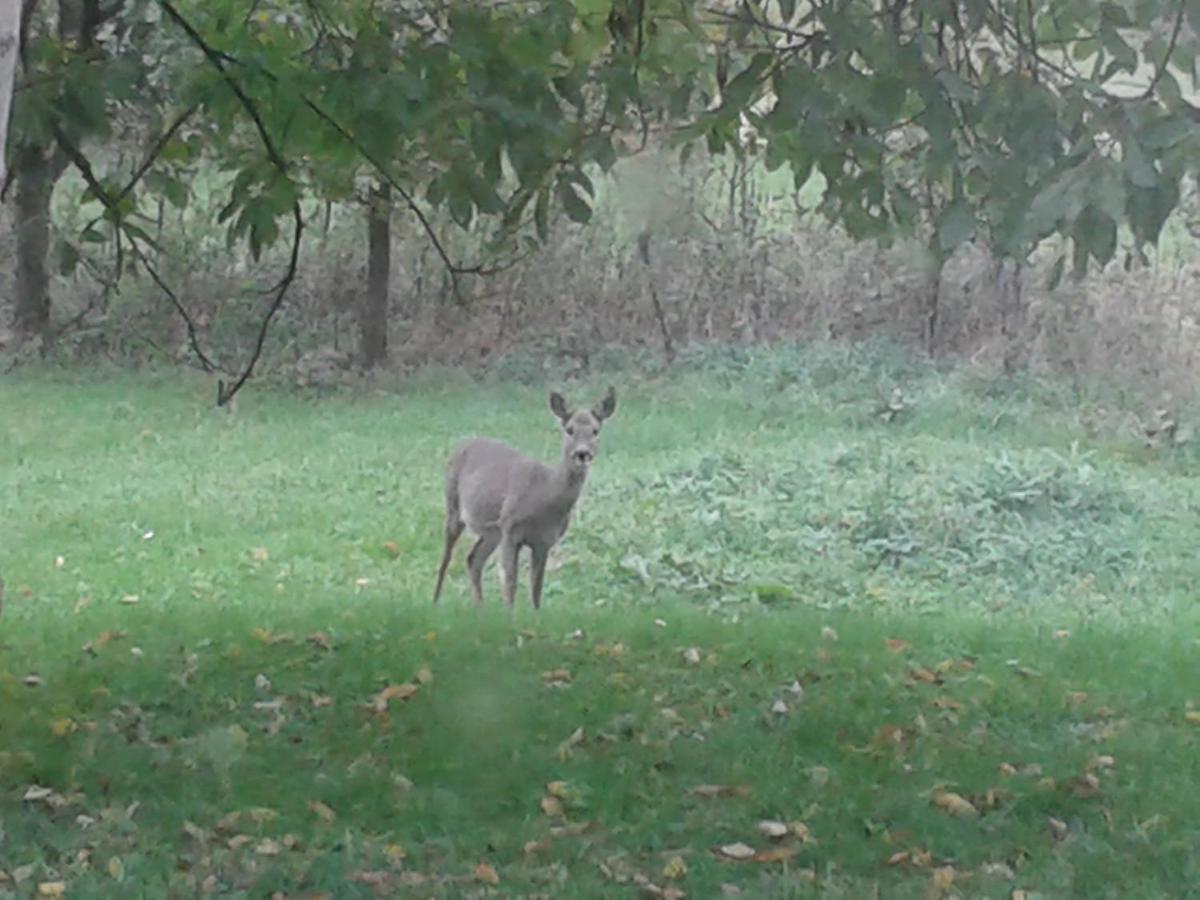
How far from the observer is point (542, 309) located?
54.3 ft

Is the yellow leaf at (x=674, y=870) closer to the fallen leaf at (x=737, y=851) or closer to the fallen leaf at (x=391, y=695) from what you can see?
the fallen leaf at (x=737, y=851)

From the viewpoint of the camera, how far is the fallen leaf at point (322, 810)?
5.73 metres

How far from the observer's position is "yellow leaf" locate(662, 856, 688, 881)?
5336 mm

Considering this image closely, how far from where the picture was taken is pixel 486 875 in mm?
5297

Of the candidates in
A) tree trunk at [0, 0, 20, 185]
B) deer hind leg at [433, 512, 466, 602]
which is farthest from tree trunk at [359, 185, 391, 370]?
tree trunk at [0, 0, 20, 185]

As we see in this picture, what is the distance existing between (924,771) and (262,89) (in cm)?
312

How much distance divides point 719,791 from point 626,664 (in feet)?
5.16

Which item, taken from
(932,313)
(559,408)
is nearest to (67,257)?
(559,408)

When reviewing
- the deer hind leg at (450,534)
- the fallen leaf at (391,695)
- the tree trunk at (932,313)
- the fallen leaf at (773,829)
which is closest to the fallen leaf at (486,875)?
the fallen leaf at (773,829)

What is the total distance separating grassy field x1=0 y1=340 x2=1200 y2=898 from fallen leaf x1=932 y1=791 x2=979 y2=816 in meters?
0.01

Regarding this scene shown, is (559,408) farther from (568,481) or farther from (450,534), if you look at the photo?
(450,534)

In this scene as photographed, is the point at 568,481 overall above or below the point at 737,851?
above

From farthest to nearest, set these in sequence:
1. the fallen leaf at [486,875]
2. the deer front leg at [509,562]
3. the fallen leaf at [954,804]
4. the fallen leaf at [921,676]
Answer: the deer front leg at [509,562]
the fallen leaf at [921,676]
the fallen leaf at [954,804]
the fallen leaf at [486,875]

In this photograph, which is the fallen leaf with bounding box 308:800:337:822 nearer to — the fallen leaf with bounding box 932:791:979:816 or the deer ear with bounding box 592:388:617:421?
the fallen leaf with bounding box 932:791:979:816
